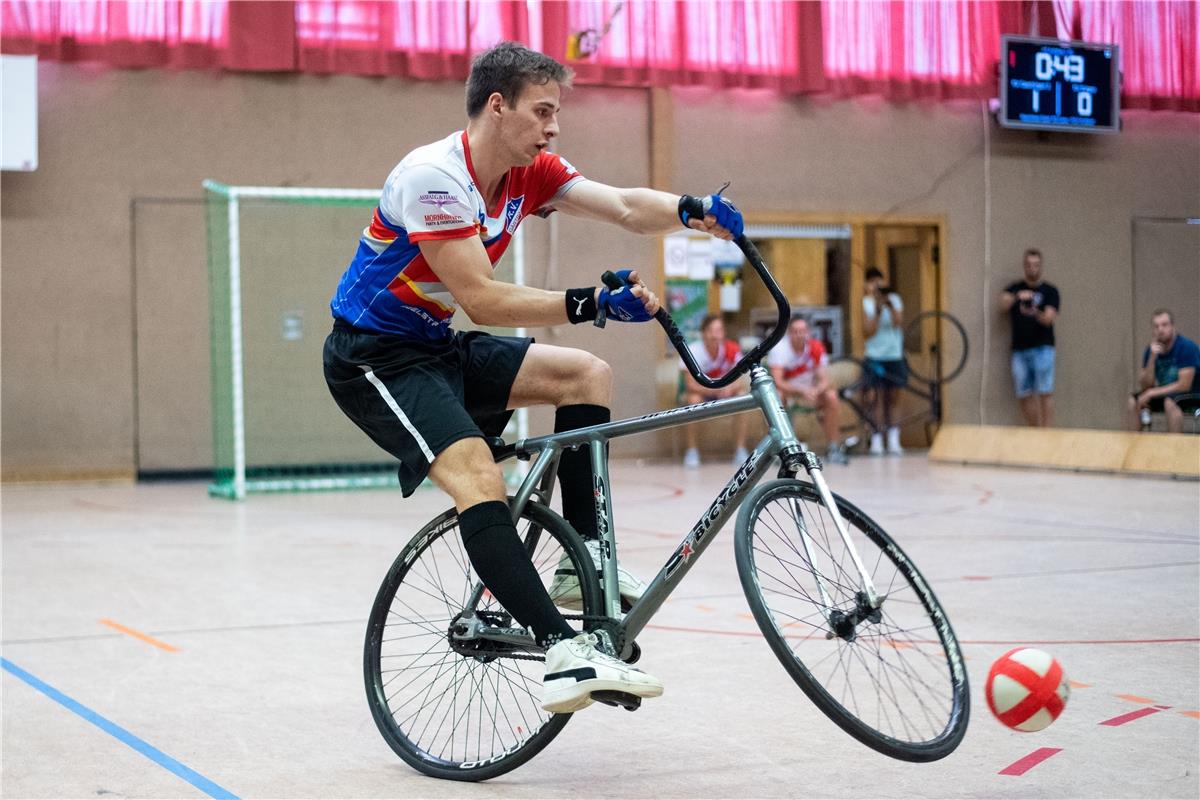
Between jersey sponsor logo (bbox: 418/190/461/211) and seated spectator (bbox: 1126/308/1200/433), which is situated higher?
jersey sponsor logo (bbox: 418/190/461/211)

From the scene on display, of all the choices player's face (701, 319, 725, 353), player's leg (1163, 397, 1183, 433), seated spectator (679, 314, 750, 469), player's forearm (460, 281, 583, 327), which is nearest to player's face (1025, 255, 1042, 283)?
player's leg (1163, 397, 1183, 433)

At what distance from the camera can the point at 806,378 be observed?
587 inches

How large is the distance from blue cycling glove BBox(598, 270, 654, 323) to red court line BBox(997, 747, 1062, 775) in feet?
4.78

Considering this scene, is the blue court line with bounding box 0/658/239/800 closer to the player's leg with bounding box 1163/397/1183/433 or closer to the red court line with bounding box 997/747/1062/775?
the red court line with bounding box 997/747/1062/775

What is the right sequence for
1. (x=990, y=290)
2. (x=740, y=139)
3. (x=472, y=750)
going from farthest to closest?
(x=990, y=290), (x=740, y=139), (x=472, y=750)

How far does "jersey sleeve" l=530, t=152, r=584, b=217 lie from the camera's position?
159 inches

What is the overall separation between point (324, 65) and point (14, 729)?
1071cm

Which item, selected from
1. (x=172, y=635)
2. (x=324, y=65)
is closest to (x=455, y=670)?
(x=172, y=635)

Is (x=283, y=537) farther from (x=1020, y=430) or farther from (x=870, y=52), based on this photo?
(x=870, y=52)

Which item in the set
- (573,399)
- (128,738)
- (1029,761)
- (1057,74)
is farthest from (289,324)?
(1029,761)

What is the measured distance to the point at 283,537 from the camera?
9039 millimetres

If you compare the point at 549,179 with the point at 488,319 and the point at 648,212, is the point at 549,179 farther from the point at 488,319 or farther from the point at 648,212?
the point at 488,319

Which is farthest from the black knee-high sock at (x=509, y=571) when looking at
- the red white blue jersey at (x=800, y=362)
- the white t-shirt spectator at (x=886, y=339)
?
the white t-shirt spectator at (x=886, y=339)

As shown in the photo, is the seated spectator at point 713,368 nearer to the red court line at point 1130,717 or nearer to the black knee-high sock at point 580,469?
the red court line at point 1130,717
